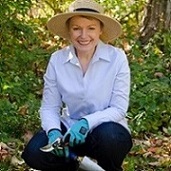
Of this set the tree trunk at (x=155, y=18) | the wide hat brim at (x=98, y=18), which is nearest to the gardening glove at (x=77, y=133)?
the wide hat brim at (x=98, y=18)

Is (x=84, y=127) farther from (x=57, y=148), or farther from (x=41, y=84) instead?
(x=41, y=84)

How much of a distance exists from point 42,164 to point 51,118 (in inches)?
10.3

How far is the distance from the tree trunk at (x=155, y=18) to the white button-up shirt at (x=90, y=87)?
3112mm

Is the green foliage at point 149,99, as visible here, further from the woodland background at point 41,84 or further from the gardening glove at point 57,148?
the gardening glove at point 57,148

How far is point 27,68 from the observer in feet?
15.4

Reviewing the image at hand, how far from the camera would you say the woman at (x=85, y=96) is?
325 centimetres

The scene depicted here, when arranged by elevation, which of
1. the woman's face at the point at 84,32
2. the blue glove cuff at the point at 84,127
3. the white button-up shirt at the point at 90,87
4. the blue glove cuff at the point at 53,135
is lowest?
the blue glove cuff at the point at 53,135

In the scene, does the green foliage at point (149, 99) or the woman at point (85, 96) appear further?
the green foliage at point (149, 99)

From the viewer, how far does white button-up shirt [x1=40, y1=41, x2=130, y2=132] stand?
3348 mm

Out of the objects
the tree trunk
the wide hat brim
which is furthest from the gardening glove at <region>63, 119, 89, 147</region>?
the tree trunk

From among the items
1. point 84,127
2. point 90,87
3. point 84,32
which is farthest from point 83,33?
point 84,127

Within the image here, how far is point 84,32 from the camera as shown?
10.7ft

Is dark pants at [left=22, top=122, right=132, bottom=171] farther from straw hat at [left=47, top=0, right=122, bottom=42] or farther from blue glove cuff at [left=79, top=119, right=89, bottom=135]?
straw hat at [left=47, top=0, right=122, bottom=42]

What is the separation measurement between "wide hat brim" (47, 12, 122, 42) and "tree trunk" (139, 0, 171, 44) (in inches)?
120
